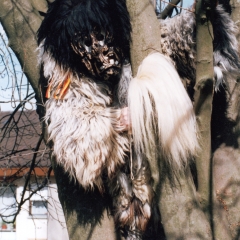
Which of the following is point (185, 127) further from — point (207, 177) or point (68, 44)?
point (68, 44)

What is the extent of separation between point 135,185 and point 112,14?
89 centimetres

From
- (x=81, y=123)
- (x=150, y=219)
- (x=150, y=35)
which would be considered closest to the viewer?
(x=150, y=35)

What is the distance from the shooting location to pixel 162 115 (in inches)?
74.2

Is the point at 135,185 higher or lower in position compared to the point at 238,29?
lower

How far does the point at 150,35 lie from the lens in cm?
204

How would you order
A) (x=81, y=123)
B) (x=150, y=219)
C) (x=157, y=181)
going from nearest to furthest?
(x=157, y=181) → (x=81, y=123) → (x=150, y=219)

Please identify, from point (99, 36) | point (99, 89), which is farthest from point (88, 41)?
point (99, 89)

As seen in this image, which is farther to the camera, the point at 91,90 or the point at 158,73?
the point at 91,90

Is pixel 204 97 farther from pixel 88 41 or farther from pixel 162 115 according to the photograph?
pixel 88 41

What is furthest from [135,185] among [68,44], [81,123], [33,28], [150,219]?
[33,28]

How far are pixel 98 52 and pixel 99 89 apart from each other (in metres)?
0.20

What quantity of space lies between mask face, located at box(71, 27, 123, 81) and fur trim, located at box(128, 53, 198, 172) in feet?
1.40

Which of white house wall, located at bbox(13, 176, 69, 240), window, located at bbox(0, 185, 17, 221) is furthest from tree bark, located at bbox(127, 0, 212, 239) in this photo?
white house wall, located at bbox(13, 176, 69, 240)

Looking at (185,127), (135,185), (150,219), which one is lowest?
(150,219)
